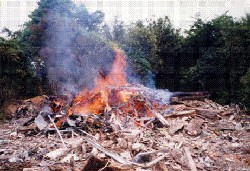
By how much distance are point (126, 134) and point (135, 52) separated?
1289 centimetres

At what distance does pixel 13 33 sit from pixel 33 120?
11.4 m

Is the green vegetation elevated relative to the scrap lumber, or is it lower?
elevated

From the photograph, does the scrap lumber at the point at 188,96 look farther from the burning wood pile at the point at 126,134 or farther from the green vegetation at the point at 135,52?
the green vegetation at the point at 135,52

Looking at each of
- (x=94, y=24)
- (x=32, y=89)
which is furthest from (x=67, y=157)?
(x=94, y=24)

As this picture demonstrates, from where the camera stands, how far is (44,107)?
12.8m

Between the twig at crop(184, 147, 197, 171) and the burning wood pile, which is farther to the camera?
the burning wood pile

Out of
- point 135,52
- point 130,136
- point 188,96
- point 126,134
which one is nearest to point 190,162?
point 130,136

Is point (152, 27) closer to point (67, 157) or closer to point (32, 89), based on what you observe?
point (32, 89)

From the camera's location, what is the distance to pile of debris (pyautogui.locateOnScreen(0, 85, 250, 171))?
6289 mm

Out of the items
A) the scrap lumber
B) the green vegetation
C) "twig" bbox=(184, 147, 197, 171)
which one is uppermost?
the green vegetation

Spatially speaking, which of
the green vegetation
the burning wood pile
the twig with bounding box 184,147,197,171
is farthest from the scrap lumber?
the twig with bounding box 184,147,197,171

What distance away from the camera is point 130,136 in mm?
8203

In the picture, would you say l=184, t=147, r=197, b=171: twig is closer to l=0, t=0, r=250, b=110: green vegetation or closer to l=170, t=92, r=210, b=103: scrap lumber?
l=170, t=92, r=210, b=103: scrap lumber

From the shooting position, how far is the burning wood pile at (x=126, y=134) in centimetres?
632
